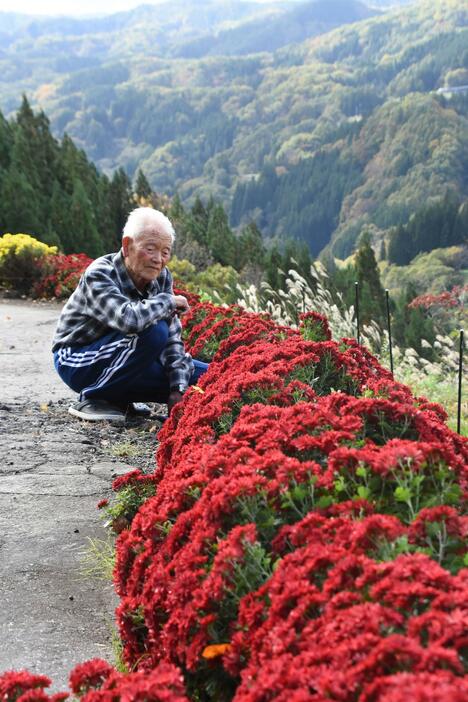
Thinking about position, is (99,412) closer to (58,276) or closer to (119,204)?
(58,276)

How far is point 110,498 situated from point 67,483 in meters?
0.31

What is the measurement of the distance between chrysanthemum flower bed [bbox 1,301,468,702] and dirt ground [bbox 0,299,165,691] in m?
0.27

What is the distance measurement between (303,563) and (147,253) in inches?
109

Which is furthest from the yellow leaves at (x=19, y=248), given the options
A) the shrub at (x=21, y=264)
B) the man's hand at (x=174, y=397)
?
the man's hand at (x=174, y=397)

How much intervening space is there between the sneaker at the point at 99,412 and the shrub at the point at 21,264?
776 centimetres

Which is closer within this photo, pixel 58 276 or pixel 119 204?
pixel 58 276

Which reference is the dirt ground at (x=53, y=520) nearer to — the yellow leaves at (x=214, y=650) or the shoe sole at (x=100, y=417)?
the shoe sole at (x=100, y=417)

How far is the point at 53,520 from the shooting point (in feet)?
11.5

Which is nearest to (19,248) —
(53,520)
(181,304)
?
(181,304)

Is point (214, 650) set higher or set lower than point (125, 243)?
lower

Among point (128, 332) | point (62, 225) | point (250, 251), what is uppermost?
point (128, 332)

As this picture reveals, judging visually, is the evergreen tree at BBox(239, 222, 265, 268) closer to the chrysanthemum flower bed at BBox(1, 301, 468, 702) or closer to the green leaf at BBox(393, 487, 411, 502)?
the chrysanthemum flower bed at BBox(1, 301, 468, 702)

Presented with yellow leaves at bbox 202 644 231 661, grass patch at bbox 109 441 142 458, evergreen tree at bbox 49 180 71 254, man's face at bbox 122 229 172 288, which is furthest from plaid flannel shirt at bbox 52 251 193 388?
evergreen tree at bbox 49 180 71 254

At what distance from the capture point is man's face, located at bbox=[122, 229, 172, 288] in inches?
168
